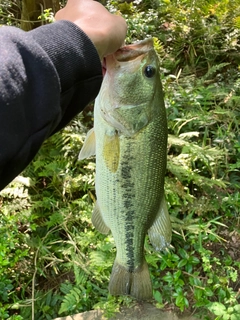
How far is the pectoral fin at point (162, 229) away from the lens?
2.04 metres

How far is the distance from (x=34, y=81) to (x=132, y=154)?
2.76ft

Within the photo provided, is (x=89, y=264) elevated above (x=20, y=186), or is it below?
below

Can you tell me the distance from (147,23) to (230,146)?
210 centimetres

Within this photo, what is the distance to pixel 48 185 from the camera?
3.55 metres

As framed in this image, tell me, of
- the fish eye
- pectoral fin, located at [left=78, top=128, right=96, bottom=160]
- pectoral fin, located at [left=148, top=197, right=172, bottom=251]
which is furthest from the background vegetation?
the fish eye

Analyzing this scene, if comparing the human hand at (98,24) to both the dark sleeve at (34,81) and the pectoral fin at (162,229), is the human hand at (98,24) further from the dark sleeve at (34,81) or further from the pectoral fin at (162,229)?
the pectoral fin at (162,229)

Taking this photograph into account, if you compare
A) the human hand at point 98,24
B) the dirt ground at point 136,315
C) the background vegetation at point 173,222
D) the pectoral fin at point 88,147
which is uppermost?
the human hand at point 98,24

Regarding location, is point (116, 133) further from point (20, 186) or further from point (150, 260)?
point (20, 186)

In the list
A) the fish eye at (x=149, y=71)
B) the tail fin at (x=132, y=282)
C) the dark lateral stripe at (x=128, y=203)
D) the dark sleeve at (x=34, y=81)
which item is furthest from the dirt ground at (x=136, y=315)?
Result: the dark sleeve at (x=34, y=81)

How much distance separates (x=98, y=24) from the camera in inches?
61.3

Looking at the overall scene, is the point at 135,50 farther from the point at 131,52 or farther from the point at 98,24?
the point at 98,24

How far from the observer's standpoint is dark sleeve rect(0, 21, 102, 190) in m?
1.08

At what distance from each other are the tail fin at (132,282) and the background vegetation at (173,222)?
56 centimetres

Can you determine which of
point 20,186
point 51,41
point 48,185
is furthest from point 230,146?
point 51,41
